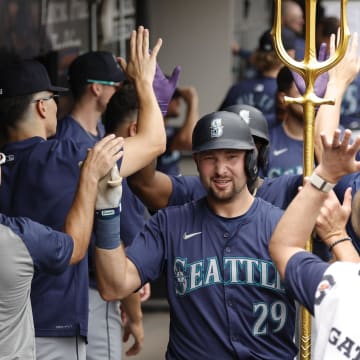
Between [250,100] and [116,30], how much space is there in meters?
1.93

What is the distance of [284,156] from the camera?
21.7 ft

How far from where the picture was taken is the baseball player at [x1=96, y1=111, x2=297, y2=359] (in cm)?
427

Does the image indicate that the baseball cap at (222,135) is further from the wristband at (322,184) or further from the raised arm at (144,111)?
the wristband at (322,184)

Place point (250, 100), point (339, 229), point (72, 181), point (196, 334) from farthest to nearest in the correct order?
point (250, 100) < point (72, 181) < point (196, 334) < point (339, 229)

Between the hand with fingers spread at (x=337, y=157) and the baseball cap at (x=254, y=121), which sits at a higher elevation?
the hand with fingers spread at (x=337, y=157)

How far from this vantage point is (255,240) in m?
4.35

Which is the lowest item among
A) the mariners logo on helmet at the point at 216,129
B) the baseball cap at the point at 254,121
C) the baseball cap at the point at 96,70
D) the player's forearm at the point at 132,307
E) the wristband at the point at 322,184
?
the player's forearm at the point at 132,307

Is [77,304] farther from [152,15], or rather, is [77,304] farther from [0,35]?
[152,15]

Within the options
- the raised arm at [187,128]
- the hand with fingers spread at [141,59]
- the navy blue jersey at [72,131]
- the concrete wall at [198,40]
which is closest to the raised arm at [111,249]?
the hand with fingers spread at [141,59]

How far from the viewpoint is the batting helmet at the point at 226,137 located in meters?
4.41

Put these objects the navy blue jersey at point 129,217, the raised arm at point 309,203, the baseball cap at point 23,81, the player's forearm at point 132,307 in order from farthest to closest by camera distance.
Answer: the player's forearm at point 132,307 < the navy blue jersey at point 129,217 < the baseball cap at point 23,81 < the raised arm at point 309,203

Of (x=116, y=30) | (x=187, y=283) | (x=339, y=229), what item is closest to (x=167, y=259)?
(x=187, y=283)

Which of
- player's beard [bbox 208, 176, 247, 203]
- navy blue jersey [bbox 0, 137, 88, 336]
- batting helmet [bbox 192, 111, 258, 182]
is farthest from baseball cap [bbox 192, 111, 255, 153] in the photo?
navy blue jersey [bbox 0, 137, 88, 336]

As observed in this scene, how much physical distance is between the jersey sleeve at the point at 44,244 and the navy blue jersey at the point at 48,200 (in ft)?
1.93
